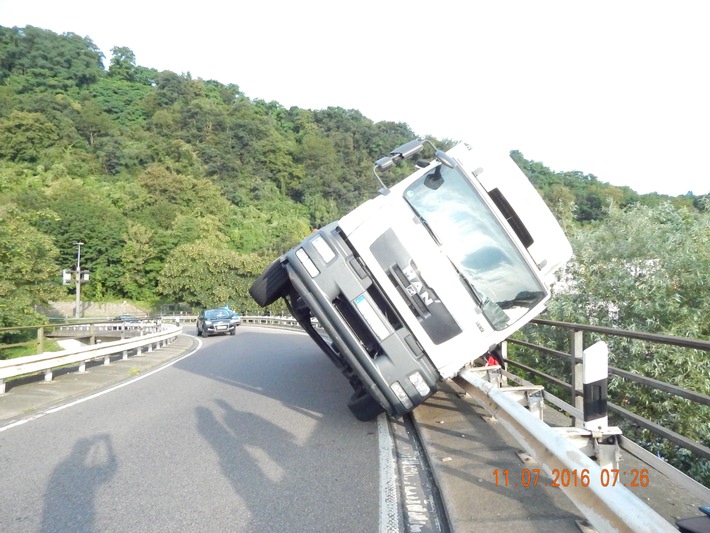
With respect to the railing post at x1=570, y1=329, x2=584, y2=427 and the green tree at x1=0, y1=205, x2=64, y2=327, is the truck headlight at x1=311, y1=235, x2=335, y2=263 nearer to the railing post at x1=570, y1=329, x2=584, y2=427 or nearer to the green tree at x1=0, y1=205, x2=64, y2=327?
the railing post at x1=570, y1=329, x2=584, y2=427

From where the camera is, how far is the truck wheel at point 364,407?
21.2 feet

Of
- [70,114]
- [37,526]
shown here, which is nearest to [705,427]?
[37,526]

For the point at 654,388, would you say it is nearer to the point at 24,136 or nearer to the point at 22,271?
the point at 22,271

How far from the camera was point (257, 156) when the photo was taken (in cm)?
10450

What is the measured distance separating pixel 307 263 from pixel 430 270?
1354 mm

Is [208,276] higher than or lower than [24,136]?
lower

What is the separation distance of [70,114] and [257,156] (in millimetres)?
35830

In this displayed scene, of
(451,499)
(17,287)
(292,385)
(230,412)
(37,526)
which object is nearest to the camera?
(37,526)

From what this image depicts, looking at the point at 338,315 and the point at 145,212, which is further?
the point at 145,212

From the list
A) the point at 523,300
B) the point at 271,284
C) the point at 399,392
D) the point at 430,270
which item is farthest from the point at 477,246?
the point at 271,284

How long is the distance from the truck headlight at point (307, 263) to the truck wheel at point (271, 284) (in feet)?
3.41

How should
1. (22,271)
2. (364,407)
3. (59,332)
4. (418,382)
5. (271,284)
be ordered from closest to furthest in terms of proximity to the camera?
(418,382), (364,407), (271,284), (22,271), (59,332)

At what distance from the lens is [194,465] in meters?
5.11

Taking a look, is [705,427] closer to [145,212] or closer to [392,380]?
[392,380]
